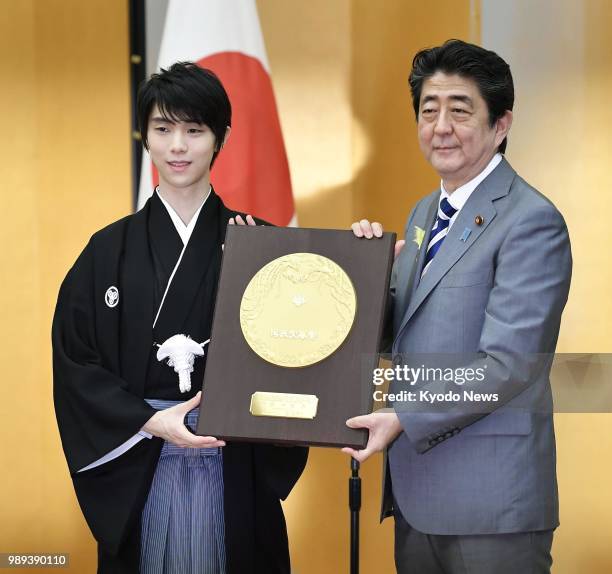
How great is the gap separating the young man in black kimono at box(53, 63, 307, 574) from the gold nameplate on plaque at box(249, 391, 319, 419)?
8.8 inches

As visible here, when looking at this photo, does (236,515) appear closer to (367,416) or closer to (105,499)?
A: (105,499)

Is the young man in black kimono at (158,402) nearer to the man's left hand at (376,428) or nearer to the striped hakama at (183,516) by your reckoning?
the striped hakama at (183,516)

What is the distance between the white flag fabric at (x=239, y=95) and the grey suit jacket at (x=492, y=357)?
1362 mm

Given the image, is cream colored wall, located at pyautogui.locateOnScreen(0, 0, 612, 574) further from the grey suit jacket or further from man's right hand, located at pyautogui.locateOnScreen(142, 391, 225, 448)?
man's right hand, located at pyautogui.locateOnScreen(142, 391, 225, 448)

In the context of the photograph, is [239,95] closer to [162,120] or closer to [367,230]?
[162,120]

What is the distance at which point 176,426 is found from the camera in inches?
79.1

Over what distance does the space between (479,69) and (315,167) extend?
5.48ft

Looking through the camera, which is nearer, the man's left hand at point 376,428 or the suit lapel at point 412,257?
the man's left hand at point 376,428

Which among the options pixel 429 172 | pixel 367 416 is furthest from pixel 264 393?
pixel 429 172

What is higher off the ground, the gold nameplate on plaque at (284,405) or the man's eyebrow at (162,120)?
the man's eyebrow at (162,120)

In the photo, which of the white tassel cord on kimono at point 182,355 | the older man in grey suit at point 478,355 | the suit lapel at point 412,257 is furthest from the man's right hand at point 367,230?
the white tassel cord on kimono at point 182,355

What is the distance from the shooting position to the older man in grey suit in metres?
1.82

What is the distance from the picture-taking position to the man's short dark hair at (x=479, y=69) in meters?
1.92

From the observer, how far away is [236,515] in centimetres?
213
